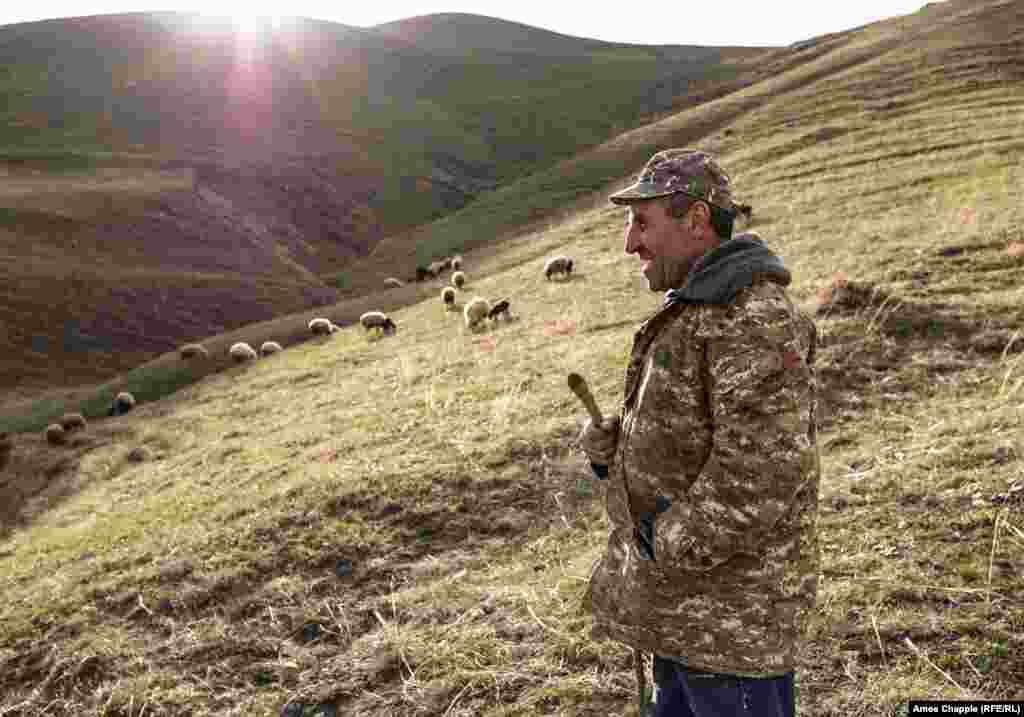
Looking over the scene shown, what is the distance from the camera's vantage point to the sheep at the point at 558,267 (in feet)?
87.8

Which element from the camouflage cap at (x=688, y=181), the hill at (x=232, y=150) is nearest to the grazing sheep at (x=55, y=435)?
the hill at (x=232, y=150)

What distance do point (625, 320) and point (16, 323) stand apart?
109 feet

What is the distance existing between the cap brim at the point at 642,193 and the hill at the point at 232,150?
37.6 metres

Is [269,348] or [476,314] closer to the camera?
[476,314]

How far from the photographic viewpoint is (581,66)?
140250mm

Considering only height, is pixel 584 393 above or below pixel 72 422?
above

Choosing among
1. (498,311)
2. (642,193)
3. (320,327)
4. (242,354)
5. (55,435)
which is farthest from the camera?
(320,327)

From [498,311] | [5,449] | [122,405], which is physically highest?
[498,311]

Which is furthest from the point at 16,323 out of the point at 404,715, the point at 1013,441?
the point at 1013,441

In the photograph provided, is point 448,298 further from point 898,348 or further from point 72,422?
point 898,348

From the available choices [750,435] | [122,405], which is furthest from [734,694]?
[122,405]

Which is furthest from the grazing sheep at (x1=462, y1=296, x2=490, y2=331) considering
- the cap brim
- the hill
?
the hill

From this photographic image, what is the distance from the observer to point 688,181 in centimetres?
355

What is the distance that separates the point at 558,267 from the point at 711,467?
938 inches
